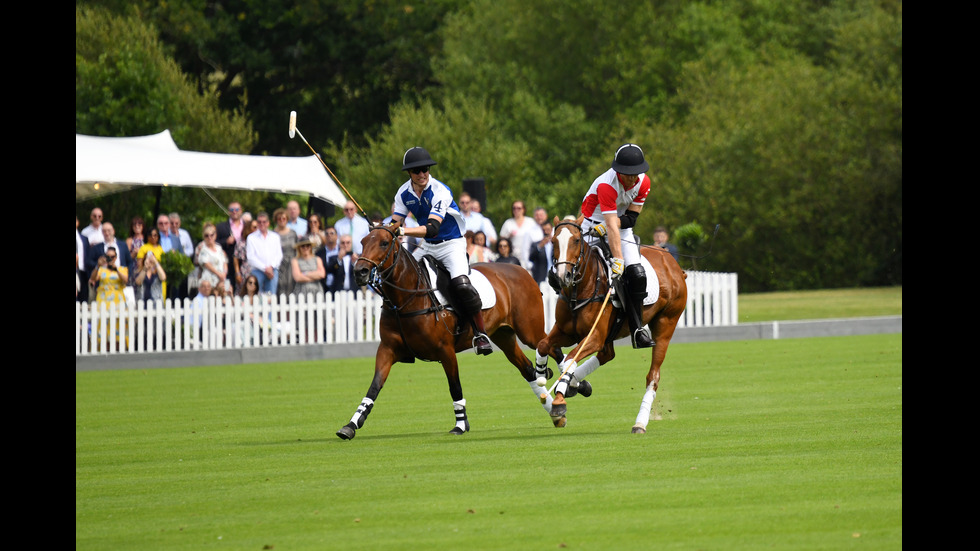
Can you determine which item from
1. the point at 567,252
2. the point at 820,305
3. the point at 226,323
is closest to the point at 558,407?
the point at 567,252

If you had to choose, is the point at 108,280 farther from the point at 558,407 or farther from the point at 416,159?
the point at 558,407

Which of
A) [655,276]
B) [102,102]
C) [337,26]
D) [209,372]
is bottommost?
[209,372]

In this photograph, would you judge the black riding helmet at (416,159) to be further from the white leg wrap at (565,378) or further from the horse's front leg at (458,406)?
the white leg wrap at (565,378)

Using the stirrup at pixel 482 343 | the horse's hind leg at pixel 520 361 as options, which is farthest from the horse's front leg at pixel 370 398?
the horse's hind leg at pixel 520 361

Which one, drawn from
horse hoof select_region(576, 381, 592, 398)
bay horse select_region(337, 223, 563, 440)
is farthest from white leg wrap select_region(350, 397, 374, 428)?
horse hoof select_region(576, 381, 592, 398)

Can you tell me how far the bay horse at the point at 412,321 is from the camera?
12.2 metres

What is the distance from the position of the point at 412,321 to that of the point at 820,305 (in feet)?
68.5

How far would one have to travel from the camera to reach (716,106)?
4588cm

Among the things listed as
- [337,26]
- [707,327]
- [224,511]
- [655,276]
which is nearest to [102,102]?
[337,26]

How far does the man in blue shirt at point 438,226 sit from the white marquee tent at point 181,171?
41.8 ft

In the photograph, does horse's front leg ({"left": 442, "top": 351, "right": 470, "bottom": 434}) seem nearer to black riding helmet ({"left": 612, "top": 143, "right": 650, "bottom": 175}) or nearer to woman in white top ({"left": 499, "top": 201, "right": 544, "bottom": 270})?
black riding helmet ({"left": 612, "top": 143, "right": 650, "bottom": 175})

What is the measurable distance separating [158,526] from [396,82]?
168 ft

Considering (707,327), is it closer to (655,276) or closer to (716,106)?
(655,276)

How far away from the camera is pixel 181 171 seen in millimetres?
25312
